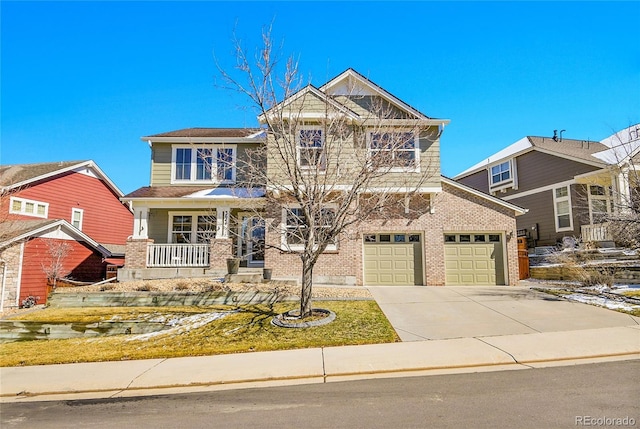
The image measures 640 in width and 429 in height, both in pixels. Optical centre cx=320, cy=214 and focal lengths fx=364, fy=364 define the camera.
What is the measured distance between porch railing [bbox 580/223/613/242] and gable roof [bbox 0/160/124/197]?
2872 centimetres

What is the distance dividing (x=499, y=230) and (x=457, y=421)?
1277 centimetres

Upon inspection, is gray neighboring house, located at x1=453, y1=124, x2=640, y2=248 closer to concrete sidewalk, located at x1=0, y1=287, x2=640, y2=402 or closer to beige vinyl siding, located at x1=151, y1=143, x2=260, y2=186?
concrete sidewalk, located at x1=0, y1=287, x2=640, y2=402

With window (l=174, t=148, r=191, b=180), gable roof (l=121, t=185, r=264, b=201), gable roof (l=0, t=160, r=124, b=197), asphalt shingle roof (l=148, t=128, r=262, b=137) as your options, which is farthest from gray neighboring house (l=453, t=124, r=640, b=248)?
gable roof (l=0, t=160, r=124, b=197)

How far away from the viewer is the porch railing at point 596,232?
17.3 m

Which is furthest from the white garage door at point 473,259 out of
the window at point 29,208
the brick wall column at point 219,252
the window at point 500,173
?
the window at point 29,208

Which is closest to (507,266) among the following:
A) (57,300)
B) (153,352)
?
(153,352)

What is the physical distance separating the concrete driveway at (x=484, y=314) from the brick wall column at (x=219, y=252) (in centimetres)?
651

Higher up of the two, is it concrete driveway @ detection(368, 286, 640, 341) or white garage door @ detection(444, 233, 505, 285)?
white garage door @ detection(444, 233, 505, 285)

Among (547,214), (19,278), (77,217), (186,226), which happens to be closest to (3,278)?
(19,278)

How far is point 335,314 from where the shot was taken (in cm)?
944

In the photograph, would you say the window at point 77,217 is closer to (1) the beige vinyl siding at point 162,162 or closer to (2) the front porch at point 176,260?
(1) the beige vinyl siding at point 162,162

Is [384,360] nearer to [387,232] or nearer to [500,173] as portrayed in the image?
[387,232]

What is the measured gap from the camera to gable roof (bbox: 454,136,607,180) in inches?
777

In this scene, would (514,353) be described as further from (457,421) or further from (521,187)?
(521,187)
